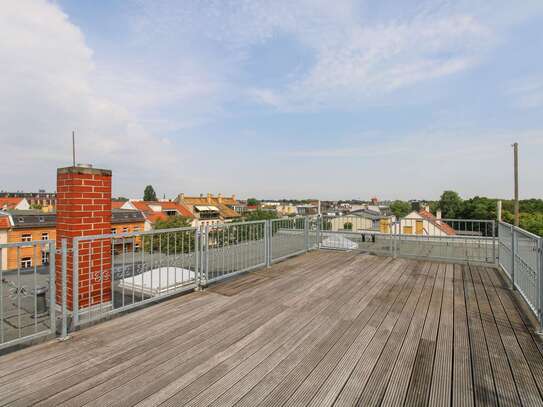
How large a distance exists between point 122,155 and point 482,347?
18781 mm

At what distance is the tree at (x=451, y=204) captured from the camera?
59250 millimetres

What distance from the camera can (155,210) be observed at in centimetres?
4544

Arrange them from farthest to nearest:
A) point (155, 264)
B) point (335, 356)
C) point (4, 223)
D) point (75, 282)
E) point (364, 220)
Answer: point (4, 223), point (364, 220), point (155, 264), point (75, 282), point (335, 356)

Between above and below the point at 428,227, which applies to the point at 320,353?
below

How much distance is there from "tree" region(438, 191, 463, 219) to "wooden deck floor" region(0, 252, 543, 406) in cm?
6670

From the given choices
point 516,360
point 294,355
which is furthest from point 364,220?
point 294,355

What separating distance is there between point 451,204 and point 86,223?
7274 cm

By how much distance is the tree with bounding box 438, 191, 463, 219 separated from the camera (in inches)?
2333

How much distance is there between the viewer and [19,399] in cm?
171

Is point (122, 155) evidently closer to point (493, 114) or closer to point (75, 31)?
point (75, 31)

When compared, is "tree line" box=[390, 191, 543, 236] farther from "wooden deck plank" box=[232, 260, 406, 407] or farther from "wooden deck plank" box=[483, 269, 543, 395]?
"wooden deck plank" box=[232, 260, 406, 407]

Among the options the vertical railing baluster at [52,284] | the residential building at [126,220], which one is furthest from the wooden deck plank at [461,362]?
the residential building at [126,220]

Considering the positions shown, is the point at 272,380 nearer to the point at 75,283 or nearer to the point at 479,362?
Answer: the point at 479,362

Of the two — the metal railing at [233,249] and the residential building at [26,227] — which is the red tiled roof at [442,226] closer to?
the metal railing at [233,249]
